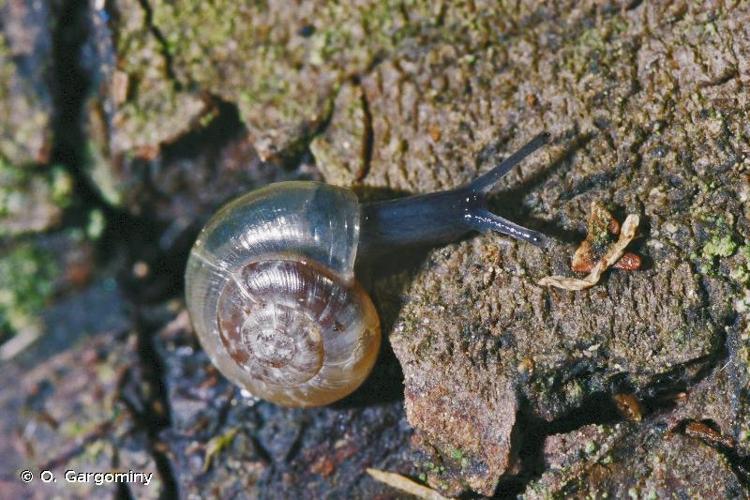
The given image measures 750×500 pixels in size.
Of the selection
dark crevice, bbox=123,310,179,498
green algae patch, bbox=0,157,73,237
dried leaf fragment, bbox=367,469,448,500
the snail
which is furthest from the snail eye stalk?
green algae patch, bbox=0,157,73,237

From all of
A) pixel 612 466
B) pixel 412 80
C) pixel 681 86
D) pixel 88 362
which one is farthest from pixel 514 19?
pixel 88 362

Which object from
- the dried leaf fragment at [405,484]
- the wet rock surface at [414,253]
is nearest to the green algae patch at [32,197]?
the wet rock surface at [414,253]

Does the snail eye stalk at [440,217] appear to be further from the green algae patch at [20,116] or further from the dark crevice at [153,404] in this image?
the green algae patch at [20,116]

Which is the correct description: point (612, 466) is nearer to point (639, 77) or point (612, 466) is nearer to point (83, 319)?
point (639, 77)

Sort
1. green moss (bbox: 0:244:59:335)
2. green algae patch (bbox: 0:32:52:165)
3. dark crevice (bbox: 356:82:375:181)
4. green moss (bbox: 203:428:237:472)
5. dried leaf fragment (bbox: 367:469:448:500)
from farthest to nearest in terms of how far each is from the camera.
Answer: green moss (bbox: 0:244:59:335), green algae patch (bbox: 0:32:52:165), dark crevice (bbox: 356:82:375:181), green moss (bbox: 203:428:237:472), dried leaf fragment (bbox: 367:469:448:500)

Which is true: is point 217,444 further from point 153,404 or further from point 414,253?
point 414,253

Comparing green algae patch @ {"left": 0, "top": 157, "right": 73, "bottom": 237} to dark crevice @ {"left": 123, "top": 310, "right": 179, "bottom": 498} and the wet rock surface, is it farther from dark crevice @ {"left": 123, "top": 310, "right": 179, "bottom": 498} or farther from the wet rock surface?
dark crevice @ {"left": 123, "top": 310, "right": 179, "bottom": 498}

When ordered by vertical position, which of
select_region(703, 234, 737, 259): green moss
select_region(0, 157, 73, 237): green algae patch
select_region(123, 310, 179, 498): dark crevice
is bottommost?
select_region(123, 310, 179, 498): dark crevice

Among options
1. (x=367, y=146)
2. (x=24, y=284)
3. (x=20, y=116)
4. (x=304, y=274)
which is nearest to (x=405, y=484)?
(x=304, y=274)
